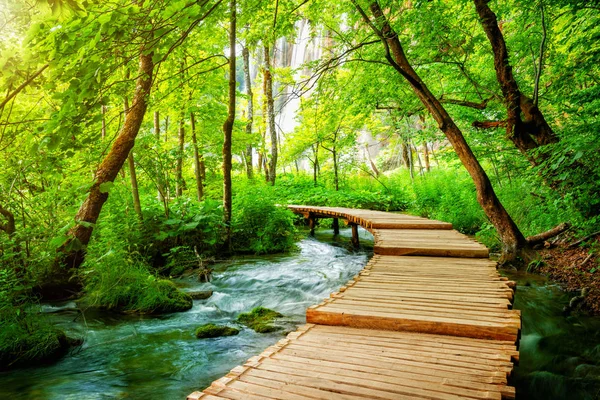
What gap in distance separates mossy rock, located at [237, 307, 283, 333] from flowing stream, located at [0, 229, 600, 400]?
153 millimetres

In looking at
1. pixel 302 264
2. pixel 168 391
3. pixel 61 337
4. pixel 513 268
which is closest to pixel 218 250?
pixel 302 264

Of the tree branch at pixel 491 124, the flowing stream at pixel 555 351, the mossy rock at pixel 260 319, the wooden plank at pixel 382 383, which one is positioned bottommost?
the flowing stream at pixel 555 351

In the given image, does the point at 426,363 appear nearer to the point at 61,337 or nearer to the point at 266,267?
the point at 61,337

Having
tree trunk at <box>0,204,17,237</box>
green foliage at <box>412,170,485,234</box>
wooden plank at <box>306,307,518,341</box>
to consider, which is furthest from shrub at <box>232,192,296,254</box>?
wooden plank at <box>306,307,518,341</box>

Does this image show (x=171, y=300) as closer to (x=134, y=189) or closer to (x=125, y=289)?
(x=125, y=289)

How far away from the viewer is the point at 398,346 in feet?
9.44

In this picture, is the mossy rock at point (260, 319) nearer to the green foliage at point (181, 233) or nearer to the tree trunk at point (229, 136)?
the green foliage at point (181, 233)

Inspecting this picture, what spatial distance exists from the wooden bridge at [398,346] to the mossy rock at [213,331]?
2.17 m

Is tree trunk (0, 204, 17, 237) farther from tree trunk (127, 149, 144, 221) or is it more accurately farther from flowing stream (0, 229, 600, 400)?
tree trunk (127, 149, 144, 221)

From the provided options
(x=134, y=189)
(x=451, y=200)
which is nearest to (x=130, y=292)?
(x=134, y=189)

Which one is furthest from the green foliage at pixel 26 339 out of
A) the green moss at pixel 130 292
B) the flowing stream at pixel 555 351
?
the flowing stream at pixel 555 351

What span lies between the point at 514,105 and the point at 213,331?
6.53m

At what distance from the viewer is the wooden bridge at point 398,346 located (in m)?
2.24

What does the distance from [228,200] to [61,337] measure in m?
5.77
